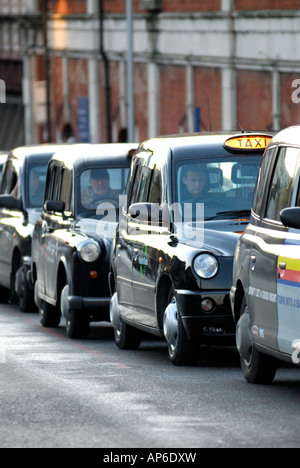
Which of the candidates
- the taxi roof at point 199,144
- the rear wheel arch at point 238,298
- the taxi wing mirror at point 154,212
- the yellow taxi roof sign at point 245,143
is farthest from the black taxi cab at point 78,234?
the rear wheel arch at point 238,298

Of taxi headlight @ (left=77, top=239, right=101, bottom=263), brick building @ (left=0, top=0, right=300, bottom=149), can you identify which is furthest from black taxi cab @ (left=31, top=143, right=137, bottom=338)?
brick building @ (left=0, top=0, right=300, bottom=149)

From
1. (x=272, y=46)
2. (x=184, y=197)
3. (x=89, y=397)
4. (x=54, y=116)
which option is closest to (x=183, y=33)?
(x=272, y=46)

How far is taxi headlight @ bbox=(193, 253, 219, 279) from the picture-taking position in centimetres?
1247

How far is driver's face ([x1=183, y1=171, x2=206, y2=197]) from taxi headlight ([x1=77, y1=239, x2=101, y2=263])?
7.97ft

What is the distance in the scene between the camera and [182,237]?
13.0 metres

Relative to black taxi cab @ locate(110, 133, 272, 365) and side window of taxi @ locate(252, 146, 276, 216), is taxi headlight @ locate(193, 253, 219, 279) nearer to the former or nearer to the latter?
black taxi cab @ locate(110, 133, 272, 365)

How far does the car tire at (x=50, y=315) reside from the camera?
18.1m

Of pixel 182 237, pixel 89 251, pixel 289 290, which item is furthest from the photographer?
pixel 89 251

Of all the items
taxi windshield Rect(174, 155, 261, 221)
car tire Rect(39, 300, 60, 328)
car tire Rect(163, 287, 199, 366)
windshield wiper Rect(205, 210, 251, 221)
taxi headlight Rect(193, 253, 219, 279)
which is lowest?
car tire Rect(39, 300, 60, 328)

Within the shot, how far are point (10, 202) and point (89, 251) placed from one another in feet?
15.6

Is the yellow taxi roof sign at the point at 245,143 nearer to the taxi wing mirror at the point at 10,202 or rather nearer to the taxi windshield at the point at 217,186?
the taxi windshield at the point at 217,186

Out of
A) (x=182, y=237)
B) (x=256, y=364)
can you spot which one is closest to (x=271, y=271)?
(x=256, y=364)

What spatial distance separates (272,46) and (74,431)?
1042 inches

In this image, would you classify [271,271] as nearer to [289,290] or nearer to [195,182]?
[289,290]
